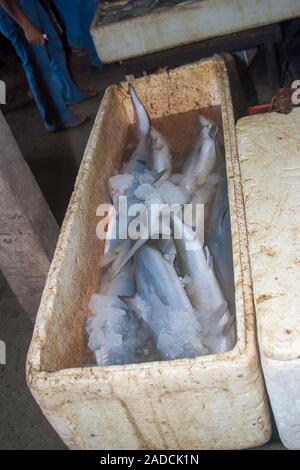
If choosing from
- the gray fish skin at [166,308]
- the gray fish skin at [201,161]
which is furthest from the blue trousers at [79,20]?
the gray fish skin at [166,308]

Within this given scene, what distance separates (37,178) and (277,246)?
13.2ft

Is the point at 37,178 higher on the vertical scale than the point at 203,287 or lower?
lower

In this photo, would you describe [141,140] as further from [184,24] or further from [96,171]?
[184,24]

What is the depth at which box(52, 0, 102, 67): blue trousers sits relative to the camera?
687 cm

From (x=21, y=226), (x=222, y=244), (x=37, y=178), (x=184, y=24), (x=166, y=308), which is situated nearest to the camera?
(x=166, y=308)

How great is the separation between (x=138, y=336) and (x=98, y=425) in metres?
→ 0.45

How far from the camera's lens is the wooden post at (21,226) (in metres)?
2.43

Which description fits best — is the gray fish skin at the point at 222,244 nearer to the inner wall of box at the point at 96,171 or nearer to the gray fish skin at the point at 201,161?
the gray fish skin at the point at 201,161

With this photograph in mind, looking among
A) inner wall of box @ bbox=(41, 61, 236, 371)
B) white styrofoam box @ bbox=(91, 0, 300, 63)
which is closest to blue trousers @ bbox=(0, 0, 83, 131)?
white styrofoam box @ bbox=(91, 0, 300, 63)

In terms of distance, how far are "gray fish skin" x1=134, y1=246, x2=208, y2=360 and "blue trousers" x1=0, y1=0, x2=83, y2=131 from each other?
4.23 meters

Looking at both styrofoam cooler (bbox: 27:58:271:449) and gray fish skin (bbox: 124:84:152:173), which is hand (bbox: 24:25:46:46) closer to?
gray fish skin (bbox: 124:84:152:173)

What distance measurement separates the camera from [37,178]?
506cm

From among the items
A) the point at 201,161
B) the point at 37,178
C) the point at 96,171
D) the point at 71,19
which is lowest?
the point at 37,178

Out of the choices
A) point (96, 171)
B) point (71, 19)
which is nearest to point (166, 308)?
point (96, 171)
